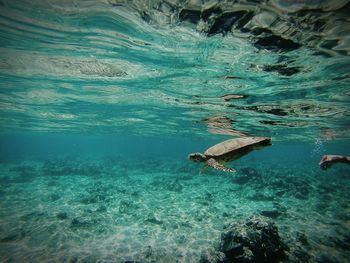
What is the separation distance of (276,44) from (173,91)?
8.72 metres

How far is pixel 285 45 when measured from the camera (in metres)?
8.78

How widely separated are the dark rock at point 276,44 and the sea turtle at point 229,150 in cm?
610

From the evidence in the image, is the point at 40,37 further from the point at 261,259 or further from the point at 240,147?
the point at 261,259

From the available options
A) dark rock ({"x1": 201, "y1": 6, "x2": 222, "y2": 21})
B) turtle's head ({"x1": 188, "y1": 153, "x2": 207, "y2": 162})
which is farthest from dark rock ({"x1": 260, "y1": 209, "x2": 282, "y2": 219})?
dark rock ({"x1": 201, "y1": 6, "x2": 222, "y2": 21})

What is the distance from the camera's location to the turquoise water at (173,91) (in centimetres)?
809

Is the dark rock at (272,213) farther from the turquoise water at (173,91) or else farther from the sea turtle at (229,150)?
the sea turtle at (229,150)

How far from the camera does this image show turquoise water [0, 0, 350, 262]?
809 cm

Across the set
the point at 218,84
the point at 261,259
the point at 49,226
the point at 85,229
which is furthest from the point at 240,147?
the point at 49,226

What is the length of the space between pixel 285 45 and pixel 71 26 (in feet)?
30.9

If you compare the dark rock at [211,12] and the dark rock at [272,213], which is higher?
the dark rock at [211,12]

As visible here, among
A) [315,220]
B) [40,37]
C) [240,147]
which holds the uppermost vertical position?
[40,37]

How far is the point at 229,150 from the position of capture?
4.26 meters

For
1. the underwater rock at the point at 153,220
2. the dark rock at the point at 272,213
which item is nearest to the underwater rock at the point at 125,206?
the underwater rock at the point at 153,220

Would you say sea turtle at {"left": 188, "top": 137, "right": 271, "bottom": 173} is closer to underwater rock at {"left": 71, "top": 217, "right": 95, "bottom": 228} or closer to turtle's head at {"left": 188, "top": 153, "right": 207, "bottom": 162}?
turtle's head at {"left": 188, "top": 153, "right": 207, "bottom": 162}
